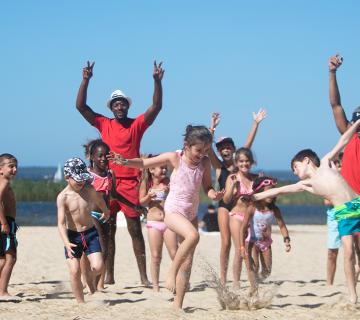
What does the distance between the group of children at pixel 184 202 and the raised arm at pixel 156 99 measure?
64 cm

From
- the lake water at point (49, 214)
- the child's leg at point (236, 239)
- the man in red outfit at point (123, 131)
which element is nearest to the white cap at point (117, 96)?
the man in red outfit at point (123, 131)

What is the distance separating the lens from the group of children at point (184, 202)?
7406 mm

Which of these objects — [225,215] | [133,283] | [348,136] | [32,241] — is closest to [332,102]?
[348,136]

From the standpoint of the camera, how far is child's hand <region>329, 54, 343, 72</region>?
8172 millimetres

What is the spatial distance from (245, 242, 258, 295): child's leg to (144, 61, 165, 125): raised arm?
1.90 m

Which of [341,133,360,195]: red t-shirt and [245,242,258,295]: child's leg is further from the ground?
[341,133,360,195]: red t-shirt

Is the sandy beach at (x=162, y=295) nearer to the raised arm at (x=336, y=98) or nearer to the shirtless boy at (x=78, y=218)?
the shirtless boy at (x=78, y=218)

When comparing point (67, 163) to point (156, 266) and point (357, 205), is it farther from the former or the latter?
point (357, 205)

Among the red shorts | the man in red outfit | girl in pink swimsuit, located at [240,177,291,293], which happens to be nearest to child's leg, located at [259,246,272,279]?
girl in pink swimsuit, located at [240,177,291,293]

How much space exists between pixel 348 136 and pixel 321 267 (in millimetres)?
6782

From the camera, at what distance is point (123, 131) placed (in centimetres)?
952

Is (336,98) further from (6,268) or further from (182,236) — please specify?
(6,268)

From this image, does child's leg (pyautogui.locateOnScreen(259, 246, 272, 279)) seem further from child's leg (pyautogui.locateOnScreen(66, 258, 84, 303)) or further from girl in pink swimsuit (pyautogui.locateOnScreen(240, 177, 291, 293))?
child's leg (pyautogui.locateOnScreen(66, 258, 84, 303))

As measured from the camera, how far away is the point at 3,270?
8.66m
